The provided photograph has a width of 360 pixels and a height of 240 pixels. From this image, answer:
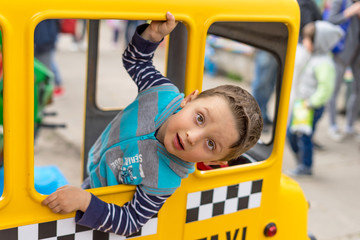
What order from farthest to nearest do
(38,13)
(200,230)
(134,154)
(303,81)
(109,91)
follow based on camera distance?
(109,91), (303,81), (200,230), (134,154), (38,13)

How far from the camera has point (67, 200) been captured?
1435mm

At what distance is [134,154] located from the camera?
1.56 m

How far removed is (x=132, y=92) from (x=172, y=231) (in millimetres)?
4884

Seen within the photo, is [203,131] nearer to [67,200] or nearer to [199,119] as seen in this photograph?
[199,119]

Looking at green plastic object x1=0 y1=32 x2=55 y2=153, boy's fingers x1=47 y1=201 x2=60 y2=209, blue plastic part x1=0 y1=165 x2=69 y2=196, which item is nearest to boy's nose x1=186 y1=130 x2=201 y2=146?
boy's fingers x1=47 y1=201 x2=60 y2=209

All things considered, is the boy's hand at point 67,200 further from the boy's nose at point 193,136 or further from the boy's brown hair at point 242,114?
the boy's brown hair at point 242,114

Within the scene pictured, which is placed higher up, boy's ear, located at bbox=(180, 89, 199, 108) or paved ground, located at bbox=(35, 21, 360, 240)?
boy's ear, located at bbox=(180, 89, 199, 108)

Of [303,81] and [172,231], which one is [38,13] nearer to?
[172,231]

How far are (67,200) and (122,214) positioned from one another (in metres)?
0.19

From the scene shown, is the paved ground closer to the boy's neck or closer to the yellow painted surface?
the yellow painted surface

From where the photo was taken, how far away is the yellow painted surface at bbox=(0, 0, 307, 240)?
1.28 metres

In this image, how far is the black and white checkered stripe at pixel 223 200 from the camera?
1.76 metres

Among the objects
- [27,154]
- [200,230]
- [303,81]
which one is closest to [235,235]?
[200,230]

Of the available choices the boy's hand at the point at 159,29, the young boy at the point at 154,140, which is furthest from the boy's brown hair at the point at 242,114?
the boy's hand at the point at 159,29
